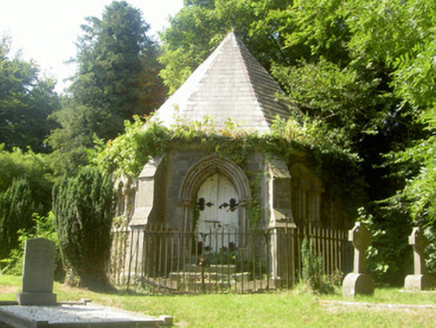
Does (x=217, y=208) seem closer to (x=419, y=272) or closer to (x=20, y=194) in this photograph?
(x=419, y=272)

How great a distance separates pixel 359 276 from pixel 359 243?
87 centimetres

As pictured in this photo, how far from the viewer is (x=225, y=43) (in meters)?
18.1

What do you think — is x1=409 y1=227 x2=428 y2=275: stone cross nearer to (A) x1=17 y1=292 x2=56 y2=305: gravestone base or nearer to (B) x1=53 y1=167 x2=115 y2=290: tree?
(B) x1=53 y1=167 x2=115 y2=290: tree

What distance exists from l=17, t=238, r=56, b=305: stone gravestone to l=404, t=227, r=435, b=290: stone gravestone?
812 cm

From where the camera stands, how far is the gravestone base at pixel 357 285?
30.7 feet

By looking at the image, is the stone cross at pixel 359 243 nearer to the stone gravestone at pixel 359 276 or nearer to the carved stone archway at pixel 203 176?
the stone gravestone at pixel 359 276

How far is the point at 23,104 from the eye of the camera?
1378 inches

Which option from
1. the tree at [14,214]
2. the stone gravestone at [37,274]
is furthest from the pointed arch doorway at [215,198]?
the tree at [14,214]

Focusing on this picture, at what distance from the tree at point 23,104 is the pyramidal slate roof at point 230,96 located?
19.8 meters

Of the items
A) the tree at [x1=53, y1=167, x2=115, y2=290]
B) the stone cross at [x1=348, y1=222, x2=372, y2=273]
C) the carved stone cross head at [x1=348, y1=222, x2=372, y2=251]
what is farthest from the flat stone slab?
the carved stone cross head at [x1=348, y1=222, x2=372, y2=251]

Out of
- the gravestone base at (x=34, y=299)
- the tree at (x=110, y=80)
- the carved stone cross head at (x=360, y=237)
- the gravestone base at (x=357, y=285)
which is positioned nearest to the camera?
the gravestone base at (x=34, y=299)

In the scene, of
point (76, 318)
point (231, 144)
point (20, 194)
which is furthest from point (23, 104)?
point (76, 318)

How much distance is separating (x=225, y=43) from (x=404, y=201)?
8.50 meters

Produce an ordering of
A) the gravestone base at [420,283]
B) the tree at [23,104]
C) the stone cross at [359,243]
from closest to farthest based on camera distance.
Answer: the stone cross at [359,243], the gravestone base at [420,283], the tree at [23,104]
